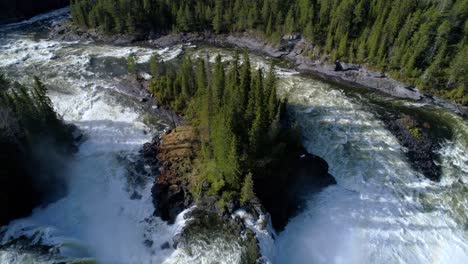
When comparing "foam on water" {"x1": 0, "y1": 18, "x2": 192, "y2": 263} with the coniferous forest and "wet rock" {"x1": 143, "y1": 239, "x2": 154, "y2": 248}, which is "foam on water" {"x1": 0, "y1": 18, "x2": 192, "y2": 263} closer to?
"wet rock" {"x1": 143, "y1": 239, "x2": 154, "y2": 248}

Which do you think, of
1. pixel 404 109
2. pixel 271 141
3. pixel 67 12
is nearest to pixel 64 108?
pixel 271 141

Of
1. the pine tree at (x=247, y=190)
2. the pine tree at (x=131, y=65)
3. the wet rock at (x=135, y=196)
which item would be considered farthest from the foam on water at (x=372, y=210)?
the pine tree at (x=131, y=65)

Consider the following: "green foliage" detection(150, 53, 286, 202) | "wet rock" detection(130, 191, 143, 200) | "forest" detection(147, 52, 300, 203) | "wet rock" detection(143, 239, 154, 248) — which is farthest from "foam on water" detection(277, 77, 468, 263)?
"wet rock" detection(130, 191, 143, 200)

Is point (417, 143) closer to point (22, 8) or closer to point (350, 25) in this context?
point (350, 25)

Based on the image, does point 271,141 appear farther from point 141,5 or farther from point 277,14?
point 141,5

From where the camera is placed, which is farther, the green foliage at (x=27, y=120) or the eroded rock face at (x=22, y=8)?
Result: the eroded rock face at (x=22, y=8)

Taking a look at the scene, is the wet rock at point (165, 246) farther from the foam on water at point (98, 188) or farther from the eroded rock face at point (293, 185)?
the eroded rock face at point (293, 185)

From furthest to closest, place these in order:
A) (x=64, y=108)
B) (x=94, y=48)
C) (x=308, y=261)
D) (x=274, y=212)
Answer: (x=94, y=48)
(x=64, y=108)
(x=274, y=212)
(x=308, y=261)
